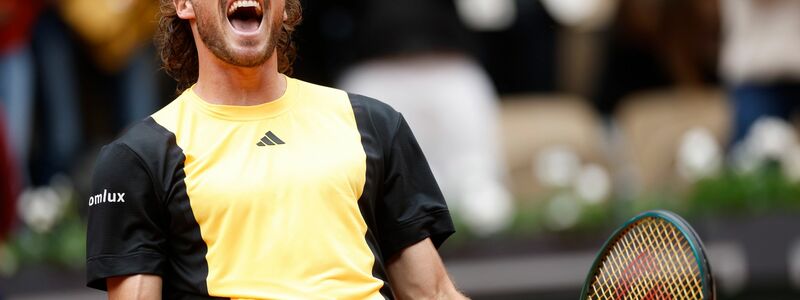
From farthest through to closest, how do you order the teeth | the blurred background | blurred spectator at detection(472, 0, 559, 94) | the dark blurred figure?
the dark blurred figure → blurred spectator at detection(472, 0, 559, 94) → the blurred background → the teeth

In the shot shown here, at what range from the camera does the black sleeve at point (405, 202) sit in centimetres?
367

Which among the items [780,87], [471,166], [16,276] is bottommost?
[16,276]

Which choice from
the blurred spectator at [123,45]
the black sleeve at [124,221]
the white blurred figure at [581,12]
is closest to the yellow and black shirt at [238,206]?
the black sleeve at [124,221]

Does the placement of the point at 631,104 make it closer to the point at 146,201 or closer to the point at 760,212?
the point at 760,212

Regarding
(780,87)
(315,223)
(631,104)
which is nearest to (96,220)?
(315,223)

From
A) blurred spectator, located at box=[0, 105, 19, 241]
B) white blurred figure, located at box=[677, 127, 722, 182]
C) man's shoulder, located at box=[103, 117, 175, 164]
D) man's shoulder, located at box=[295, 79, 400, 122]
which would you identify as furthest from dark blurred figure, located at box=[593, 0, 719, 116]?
man's shoulder, located at box=[103, 117, 175, 164]

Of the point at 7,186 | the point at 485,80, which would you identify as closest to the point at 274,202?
the point at 7,186

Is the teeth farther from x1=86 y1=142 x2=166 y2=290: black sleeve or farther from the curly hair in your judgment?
x1=86 y1=142 x2=166 y2=290: black sleeve

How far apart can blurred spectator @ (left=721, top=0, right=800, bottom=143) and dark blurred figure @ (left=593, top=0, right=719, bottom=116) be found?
1.54 metres

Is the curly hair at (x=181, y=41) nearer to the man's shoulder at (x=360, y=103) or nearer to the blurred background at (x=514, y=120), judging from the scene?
the man's shoulder at (x=360, y=103)

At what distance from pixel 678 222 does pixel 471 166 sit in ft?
15.7

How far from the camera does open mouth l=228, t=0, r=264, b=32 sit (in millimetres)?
3561

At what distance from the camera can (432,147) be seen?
842cm

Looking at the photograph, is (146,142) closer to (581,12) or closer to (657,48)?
(581,12)
